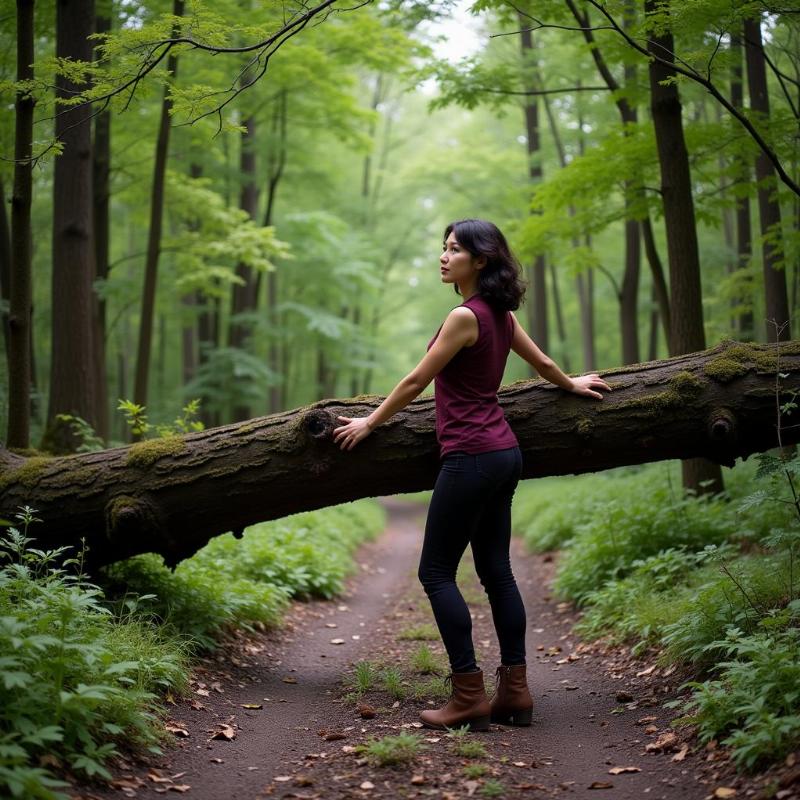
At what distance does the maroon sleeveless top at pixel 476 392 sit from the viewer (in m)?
3.92

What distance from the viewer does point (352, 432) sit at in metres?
4.41

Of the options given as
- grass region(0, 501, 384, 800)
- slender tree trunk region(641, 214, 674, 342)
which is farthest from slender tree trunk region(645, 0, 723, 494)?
grass region(0, 501, 384, 800)

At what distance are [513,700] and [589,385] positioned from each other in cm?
200

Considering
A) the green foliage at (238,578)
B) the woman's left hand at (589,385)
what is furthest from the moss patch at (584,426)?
the green foliage at (238,578)

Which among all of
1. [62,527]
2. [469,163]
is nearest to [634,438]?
[62,527]

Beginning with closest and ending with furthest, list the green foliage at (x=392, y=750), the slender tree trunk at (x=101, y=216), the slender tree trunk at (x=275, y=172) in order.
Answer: the green foliage at (x=392, y=750), the slender tree trunk at (x=101, y=216), the slender tree trunk at (x=275, y=172)

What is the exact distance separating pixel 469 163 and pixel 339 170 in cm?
361

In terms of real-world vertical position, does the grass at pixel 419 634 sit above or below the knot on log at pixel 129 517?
below

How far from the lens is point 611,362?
1090 inches

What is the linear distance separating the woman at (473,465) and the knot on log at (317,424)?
45 cm

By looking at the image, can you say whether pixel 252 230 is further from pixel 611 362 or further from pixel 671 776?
pixel 611 362

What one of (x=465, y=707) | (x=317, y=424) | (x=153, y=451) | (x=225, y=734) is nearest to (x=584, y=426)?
(x=317, y=424)

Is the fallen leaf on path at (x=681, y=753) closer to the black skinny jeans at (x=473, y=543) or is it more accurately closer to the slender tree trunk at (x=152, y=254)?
the black skinny jeans at (x=473, y=543)

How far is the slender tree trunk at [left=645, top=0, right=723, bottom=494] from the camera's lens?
21.8 feet
